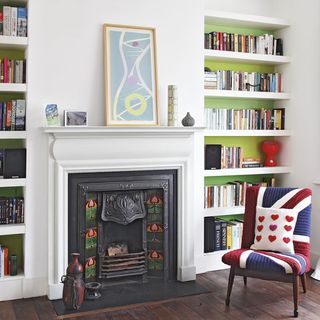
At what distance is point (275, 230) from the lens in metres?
3.77

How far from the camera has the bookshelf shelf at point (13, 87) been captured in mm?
3581

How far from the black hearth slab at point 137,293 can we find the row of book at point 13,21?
2131mm

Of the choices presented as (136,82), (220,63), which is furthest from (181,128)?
(220,63)

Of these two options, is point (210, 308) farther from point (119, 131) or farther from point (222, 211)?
point (119, 131)

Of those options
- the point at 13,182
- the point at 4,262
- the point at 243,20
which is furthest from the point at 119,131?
the point at 243,20

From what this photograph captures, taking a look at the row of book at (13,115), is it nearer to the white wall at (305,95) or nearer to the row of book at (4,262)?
the row of book at (4,262)

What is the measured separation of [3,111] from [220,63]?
7.45 feet

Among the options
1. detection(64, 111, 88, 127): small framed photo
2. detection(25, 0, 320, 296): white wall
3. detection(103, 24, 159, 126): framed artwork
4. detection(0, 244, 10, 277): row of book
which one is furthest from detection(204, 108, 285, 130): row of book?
detection(0, 244, 10, 277): row of book

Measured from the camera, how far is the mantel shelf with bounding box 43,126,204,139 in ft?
11.8

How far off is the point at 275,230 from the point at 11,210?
2.13 meters

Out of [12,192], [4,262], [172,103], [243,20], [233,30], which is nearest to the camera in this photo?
[4,262]

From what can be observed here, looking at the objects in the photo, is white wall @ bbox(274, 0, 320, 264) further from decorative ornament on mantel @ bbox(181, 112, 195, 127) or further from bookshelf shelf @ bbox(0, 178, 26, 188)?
bookshelf shelf @ bbox(0, 178, 26, 188)

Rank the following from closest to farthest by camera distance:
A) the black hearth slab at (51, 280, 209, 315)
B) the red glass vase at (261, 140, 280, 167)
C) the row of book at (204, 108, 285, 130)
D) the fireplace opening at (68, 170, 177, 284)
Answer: the black hearth slab at (51, 280, 209, 315) → the fireplace opening at (68, 170, 177, 284) → the row of book at (204, 108, 285, 130) → the red glass vase at (261, 140, 280, 167)

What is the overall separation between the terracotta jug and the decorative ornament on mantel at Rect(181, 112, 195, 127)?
4.91 ft
